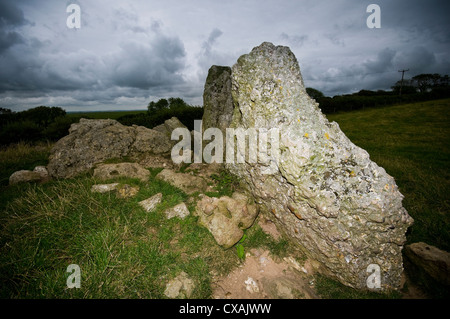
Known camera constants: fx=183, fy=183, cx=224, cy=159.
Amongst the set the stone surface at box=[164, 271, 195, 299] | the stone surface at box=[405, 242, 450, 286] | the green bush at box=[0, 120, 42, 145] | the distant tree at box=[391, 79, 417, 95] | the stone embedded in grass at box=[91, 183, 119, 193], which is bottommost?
the stone surface at box=[164, 271, 195, 299]

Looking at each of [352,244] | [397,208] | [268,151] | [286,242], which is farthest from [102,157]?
[397,208]

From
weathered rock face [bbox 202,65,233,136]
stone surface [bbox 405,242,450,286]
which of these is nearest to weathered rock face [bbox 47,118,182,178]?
weathered rock face [bbox 202,65,233,136]

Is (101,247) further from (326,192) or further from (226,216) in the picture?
(326,192)

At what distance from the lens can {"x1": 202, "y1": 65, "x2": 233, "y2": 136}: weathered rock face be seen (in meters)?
8.03

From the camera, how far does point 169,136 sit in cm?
898

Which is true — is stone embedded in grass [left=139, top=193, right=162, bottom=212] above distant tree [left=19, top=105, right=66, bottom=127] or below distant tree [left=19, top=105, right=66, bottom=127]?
below

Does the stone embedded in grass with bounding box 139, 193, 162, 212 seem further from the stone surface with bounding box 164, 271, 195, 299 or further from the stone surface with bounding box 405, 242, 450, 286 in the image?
the stone surface with bounding box 405, 242, 450, 286

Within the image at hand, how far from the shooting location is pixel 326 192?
13.4ft

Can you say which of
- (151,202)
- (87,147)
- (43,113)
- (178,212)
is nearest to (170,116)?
(87,147)

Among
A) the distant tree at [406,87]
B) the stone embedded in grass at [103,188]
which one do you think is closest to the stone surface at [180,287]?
the stone embedded in grass at [103,188]

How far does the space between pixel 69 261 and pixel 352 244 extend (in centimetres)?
589

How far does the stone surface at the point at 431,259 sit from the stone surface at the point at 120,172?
7.54 metres

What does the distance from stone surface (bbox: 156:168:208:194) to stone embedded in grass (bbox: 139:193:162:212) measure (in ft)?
2.62

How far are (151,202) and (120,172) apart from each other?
6.82 feet
